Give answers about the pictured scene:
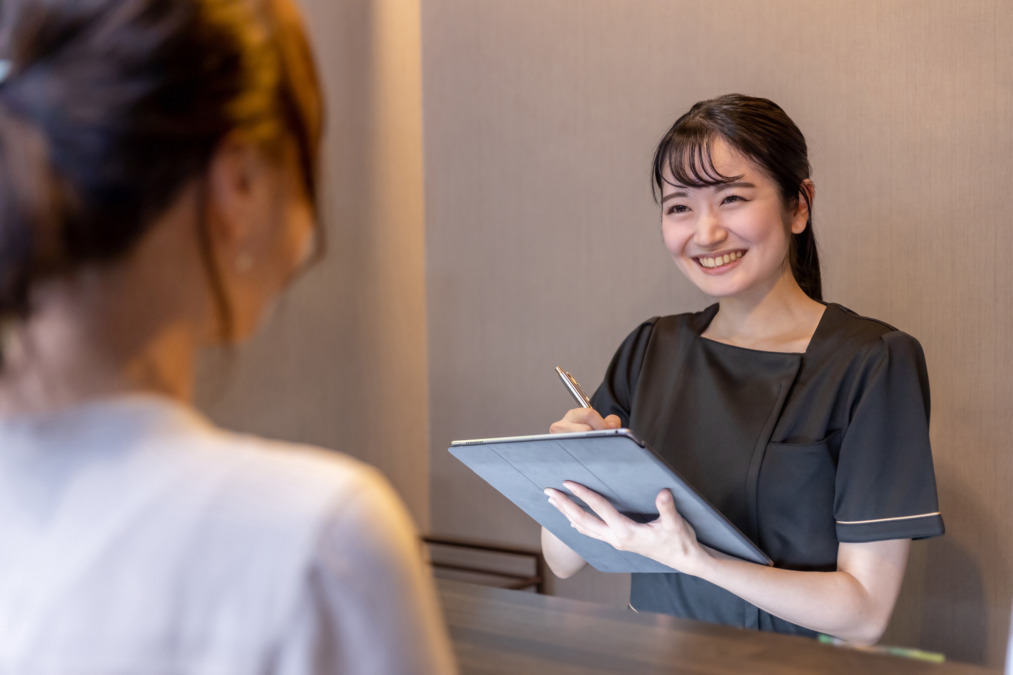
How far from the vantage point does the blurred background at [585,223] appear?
6.73 feet

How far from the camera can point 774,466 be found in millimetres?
1572

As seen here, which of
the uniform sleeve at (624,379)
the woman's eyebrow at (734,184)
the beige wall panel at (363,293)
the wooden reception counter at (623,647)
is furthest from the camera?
the beige wall panel at (363,293)

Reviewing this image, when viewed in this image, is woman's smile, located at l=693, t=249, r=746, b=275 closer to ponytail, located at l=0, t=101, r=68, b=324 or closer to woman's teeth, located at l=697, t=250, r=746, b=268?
woman's teeth, located at l=697, t=250, r=746, b=268

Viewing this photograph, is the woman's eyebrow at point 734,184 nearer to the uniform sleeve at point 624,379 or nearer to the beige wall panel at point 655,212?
the uniform sleeve at point 624,379

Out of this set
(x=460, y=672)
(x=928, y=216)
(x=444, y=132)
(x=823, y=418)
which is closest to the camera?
(x=460, y=672)

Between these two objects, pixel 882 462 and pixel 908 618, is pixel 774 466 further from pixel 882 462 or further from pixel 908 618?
pixel 908 618

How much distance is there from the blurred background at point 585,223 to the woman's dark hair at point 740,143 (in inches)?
22.6

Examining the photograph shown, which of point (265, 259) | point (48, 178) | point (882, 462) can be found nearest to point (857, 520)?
point (882, 462)

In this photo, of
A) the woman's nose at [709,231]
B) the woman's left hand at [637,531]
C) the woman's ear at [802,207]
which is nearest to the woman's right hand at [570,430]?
the woman's left hand at [637,531]

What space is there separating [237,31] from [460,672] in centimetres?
65

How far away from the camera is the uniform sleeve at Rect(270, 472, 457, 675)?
0.41 m

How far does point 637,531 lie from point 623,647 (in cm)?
49

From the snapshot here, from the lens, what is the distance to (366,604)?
43 cm

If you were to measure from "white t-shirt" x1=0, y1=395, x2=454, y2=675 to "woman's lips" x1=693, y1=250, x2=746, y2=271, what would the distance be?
4.27 feet
